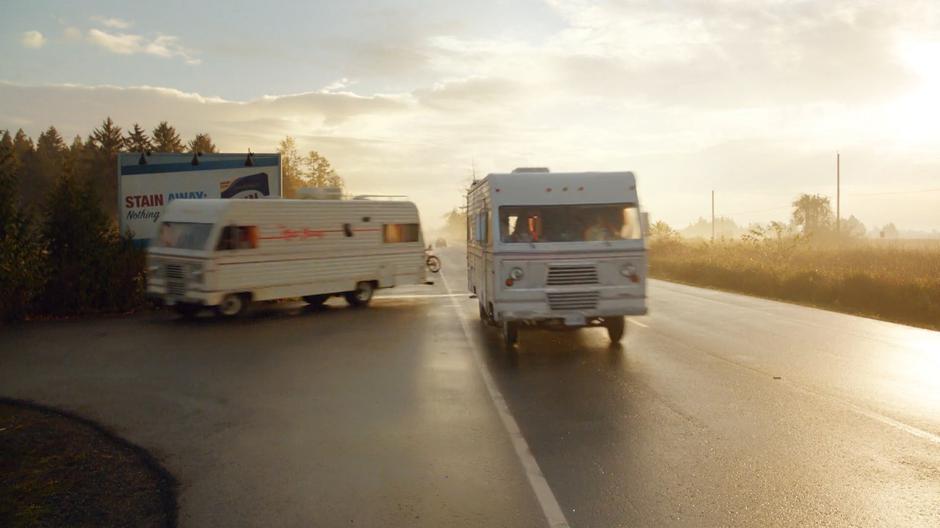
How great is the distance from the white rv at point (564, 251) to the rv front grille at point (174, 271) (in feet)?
27.7

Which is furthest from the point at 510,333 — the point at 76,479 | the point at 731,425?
the point at 76,479

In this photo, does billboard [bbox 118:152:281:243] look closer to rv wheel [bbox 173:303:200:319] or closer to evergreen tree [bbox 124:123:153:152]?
rv wheel [bbox 173:303:200:319]

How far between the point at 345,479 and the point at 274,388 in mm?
4206

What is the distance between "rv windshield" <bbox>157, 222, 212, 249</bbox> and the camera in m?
17.8

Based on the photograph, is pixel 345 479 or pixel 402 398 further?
pixel 402 398

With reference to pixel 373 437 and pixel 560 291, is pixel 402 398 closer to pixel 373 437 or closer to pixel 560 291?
pixel 373 437

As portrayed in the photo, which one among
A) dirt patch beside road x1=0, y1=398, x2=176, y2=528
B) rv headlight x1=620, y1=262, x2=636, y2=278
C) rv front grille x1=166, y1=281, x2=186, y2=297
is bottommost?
dirt patch beside road x1=0, y1=398, x2=176, y2=528

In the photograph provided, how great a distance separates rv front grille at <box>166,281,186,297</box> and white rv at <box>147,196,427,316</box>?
0.02 m

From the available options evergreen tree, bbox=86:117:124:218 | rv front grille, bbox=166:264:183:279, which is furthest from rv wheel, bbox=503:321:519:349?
evergreen tree, bbox=86:117:124:218

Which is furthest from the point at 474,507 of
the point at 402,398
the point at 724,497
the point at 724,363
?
the point at 724,363

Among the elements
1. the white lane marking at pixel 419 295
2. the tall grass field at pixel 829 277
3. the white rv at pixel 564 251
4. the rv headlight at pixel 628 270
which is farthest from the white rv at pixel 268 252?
the tall grass field at pixel 829 277

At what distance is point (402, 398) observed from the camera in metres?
9.15

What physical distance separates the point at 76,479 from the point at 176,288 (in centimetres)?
1264

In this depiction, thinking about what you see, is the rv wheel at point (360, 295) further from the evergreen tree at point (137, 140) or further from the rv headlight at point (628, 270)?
the evergreen tree at point (137, 140)
